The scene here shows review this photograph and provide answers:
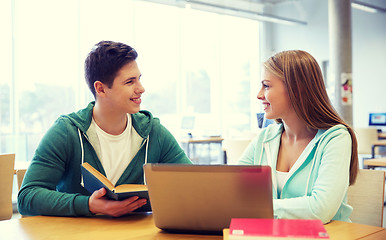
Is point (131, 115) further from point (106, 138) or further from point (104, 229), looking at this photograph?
point (104, 229)

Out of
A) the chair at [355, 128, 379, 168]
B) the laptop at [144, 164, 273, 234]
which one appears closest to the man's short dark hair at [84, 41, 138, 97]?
the laptop at [144, 164, 273, 234]

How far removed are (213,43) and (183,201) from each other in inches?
309

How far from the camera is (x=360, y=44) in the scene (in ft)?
29.8

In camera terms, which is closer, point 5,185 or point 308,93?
point 308,93

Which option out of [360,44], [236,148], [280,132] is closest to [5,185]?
[280,132]

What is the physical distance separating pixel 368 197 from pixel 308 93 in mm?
516

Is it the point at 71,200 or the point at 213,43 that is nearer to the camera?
the point at 71,200

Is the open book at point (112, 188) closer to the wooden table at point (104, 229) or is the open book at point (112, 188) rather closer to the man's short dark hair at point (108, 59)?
the wooden table at point (104, 229)

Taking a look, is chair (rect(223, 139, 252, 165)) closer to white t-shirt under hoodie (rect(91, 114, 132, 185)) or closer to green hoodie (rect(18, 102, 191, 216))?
green hoodie (rect(18, 102, 191, 216))

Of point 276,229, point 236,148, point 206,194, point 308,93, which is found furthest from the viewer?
point 236,148

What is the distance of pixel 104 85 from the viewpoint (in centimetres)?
175

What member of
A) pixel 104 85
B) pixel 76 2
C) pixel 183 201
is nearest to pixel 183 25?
pixel 76 2

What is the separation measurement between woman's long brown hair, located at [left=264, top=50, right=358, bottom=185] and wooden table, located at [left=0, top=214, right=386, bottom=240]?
1.32ft

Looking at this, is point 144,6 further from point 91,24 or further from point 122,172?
point 122,172
